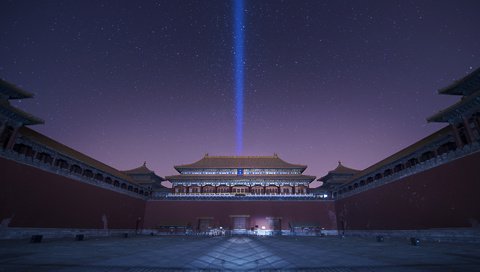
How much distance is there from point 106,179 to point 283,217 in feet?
59.7

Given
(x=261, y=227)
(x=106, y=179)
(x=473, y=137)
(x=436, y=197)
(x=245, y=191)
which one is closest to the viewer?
(x=473, y=137)

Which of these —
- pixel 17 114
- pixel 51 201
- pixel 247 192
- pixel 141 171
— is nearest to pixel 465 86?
pixel 247 192

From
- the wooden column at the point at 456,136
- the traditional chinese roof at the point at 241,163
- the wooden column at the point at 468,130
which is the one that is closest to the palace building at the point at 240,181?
the traditional chinese roof at the point at 241,163

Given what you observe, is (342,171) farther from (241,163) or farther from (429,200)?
(429,200)

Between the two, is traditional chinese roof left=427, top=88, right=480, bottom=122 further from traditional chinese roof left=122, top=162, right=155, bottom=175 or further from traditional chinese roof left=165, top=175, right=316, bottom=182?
traditional chinese roof left=122, top=162, right=155, bottom=175

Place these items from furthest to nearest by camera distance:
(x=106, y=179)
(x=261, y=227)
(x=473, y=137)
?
(x=261, y=227)
(x=106, y=179)
(x=473, y=137)

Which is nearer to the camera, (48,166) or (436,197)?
(436,197)

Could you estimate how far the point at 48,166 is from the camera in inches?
631

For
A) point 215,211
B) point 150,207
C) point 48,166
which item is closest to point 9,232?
point 48,166

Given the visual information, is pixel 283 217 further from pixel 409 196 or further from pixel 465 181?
pixel 465 181

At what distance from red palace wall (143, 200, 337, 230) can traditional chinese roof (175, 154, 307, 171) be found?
4781 mm

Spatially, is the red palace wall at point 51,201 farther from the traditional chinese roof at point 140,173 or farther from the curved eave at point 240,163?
the curved eave at point 240,163

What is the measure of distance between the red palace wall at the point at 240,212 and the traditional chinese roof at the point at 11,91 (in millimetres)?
17984

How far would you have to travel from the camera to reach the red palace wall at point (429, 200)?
1227cm
